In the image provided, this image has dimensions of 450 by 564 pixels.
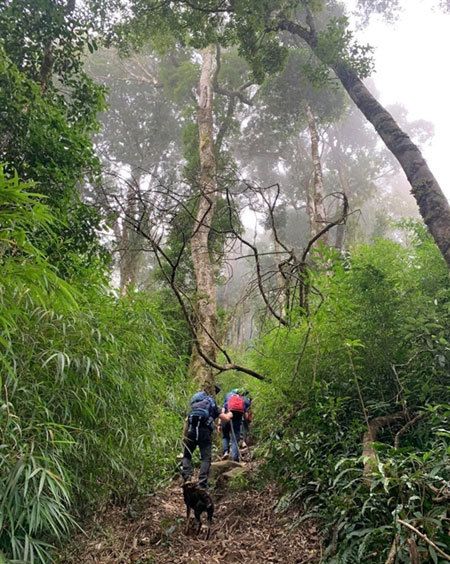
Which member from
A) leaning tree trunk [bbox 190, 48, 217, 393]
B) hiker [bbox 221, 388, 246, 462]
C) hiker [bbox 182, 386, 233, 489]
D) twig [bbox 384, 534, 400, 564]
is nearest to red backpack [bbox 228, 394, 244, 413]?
hiker [bbox 221, 388, 246, 462]

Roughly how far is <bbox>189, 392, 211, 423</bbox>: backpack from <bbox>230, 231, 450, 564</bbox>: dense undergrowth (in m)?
0.74

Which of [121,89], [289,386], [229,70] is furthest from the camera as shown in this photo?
[121,89]

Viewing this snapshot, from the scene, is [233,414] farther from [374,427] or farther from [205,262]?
[205,262]

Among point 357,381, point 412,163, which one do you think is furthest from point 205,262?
point 357,381

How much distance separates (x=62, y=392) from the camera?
2.60m

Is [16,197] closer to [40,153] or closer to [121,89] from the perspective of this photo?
[40,153]

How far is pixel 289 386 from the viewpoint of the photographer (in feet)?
12.7

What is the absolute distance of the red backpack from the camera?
6.18m

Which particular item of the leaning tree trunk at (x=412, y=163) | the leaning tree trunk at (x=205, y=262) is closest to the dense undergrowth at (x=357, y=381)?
the leaning tree trunk at (x=412, y=163)

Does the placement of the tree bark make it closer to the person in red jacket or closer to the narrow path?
the narrow path

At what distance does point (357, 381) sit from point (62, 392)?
2624mm

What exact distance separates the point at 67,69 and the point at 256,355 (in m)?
4.52

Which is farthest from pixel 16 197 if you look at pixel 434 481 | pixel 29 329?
pixel 434 481

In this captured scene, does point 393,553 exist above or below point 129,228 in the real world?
below
